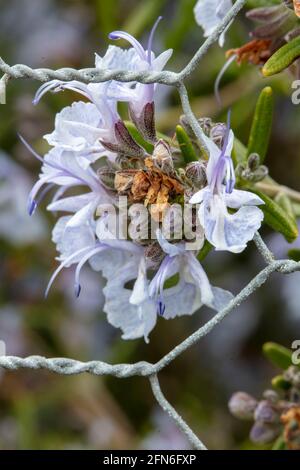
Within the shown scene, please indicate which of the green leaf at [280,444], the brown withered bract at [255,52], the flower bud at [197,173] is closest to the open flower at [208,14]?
the brown withered bract at [255,52]

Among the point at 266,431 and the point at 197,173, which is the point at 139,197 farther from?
the point at 266,431

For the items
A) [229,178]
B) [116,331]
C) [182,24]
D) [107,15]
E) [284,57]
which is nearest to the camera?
[229,178]

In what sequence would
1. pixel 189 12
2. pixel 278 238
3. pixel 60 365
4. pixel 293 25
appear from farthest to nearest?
pixel 278 238, pixel 189 12, pixel 293 25, pixel 60 365

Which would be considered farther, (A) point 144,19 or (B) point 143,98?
(A) point 144,19

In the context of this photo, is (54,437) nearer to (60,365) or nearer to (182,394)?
(182,394)

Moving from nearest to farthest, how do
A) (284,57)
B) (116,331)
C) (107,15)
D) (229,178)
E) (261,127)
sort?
(229,178) < (284,57) < (261,127) < (107,15) < (116,331)

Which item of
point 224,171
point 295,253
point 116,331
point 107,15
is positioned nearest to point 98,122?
point 224,171
